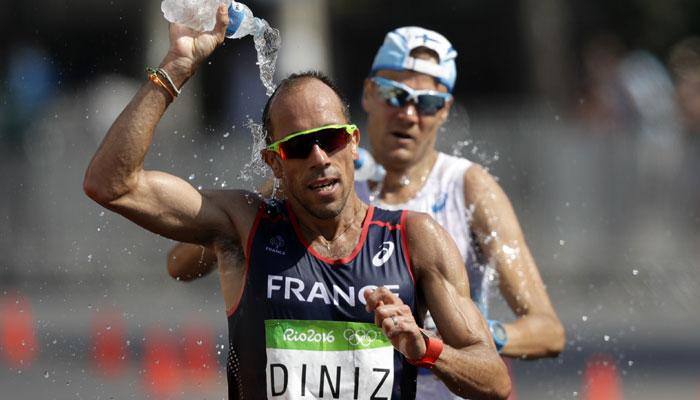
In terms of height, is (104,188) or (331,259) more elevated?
(104,188)

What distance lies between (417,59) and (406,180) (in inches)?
22.7

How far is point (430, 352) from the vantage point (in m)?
4.64

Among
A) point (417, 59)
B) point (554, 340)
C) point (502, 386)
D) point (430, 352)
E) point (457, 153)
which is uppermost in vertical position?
point (417, 59)

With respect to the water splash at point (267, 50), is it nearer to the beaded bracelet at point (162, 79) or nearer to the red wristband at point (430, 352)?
the beaded bracelet at point (162, 79)

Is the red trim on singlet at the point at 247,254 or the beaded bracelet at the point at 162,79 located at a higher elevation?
the beaded bracelet at the point at 162,79

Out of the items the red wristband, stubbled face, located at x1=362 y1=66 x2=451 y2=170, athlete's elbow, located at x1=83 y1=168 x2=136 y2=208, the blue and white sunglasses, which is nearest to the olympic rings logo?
the red wristband

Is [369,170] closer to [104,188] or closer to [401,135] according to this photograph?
[401,135]

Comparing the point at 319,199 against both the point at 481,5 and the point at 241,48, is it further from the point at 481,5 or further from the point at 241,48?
the point at 481,5

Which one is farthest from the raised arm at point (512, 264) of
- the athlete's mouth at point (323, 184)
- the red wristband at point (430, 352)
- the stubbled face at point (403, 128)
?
the red wristband at point (430, 352)

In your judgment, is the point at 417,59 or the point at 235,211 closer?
the point at 235,211

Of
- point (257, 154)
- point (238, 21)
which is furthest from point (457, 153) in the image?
point (238, 21)

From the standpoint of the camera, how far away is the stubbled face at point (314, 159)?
491 centimetres

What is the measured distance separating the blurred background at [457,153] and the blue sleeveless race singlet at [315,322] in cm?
573

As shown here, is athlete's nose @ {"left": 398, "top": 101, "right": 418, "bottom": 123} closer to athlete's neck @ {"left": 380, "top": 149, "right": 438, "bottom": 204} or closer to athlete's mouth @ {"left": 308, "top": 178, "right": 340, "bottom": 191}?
athlete's neck @ {"left": 380, "top": 149, "right": 438, "bottom": 204}
